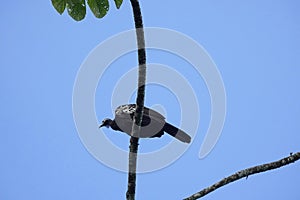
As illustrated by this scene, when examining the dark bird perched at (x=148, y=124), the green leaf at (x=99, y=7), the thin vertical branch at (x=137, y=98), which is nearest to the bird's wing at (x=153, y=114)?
the dark bird perched at (x=148, y=124)

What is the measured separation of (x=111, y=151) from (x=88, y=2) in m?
2.94

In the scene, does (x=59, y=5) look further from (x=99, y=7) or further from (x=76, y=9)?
Answer: (x=99, y=7)

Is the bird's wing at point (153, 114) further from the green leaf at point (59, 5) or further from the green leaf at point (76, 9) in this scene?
the green leaf at point (59, 5)

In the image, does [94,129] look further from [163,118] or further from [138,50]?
[138,50]

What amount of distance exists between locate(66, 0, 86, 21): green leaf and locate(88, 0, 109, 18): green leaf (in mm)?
93

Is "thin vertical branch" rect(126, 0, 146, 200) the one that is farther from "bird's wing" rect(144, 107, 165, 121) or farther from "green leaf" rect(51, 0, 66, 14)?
"bird's wing" rect(144, 107, 165, 121)

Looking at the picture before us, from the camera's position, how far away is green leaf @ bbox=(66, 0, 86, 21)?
14.9 feet

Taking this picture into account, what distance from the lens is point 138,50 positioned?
4.62m

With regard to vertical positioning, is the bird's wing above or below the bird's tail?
above

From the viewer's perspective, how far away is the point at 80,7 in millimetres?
4574

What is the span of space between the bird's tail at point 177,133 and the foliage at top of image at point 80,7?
135 inches

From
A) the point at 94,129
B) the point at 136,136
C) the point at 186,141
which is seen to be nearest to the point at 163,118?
the point at 186,141

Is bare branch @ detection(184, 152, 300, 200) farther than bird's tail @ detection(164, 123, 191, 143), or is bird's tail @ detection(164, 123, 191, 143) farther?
bird's tail @ detection(164, 123, 191, 143)

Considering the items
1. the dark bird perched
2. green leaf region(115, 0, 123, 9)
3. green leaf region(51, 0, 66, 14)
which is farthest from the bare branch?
the dark bird perched
